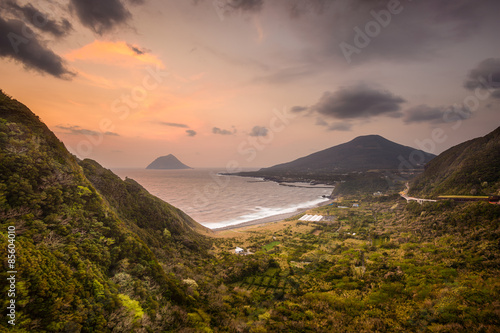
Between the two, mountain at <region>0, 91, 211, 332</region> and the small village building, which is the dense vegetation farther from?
the small village building

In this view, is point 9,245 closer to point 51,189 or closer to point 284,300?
point 51,189

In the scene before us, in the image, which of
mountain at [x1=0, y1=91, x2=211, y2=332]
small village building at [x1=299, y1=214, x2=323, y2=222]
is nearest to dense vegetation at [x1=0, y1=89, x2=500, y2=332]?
mountain at [x1=0, y1=91, x2=211, y2=332]

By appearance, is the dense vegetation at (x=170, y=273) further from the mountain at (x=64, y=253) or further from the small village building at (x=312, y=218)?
the small village building at (x=312, y=218)

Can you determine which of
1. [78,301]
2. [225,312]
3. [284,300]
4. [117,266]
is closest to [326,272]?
[284,300]
